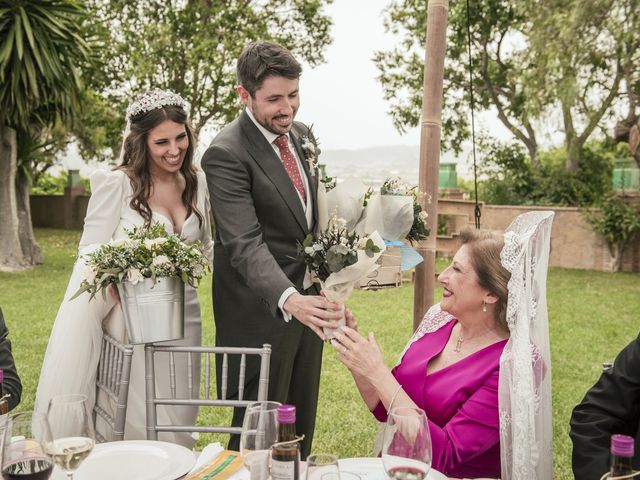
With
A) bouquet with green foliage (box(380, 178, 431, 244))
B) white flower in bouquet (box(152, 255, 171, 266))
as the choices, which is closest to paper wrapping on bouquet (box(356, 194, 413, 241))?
bouquet with green foliage (box(380, 178, 431, 244))

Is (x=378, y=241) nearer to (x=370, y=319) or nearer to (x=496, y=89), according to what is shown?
(x=370, y=319)

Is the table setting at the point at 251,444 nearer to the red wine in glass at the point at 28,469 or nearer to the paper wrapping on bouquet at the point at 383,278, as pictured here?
the red wine in glass at the point at 28,469

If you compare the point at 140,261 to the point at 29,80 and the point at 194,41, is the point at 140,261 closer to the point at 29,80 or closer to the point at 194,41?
the point at 29,80

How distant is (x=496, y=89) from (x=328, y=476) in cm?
1668

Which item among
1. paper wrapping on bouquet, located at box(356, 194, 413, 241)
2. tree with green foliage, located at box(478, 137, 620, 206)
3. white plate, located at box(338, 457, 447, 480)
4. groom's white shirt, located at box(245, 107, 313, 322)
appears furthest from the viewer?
tree with green foliage, located at box(478, 137, 620, 206)

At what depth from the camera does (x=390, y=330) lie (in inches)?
294

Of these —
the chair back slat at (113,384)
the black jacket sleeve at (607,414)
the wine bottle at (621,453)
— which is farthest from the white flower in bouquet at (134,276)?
the wine bottle at (621,453)

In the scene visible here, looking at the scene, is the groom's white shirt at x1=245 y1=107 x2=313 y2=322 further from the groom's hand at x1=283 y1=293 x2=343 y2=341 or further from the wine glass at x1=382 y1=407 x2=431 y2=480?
the wine glass at x1=382 y1=407 x2=431 y2=480

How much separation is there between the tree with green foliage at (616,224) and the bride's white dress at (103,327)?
36.1ft

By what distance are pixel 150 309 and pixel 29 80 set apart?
9.66 metres

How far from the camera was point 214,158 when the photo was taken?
2.63 m

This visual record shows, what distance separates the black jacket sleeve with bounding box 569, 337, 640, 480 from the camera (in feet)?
6.07

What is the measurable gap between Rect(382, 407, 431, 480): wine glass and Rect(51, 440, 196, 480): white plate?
513 millimetres

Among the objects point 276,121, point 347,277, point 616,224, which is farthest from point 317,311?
point 616,224
